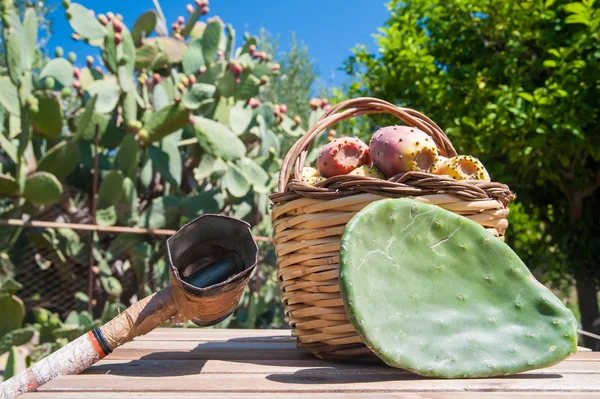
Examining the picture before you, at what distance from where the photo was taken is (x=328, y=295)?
100 cm

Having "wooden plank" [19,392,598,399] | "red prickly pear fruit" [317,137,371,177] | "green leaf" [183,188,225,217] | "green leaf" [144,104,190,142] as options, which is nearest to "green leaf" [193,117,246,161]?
"green leaf" [144,104,190,142]

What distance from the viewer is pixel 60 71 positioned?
2758mm

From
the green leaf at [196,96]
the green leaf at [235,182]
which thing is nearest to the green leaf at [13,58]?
the green leaf at [196,96]

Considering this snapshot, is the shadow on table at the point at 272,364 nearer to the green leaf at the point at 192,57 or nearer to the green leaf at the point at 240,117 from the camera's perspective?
the green leaf at the point at 240,117

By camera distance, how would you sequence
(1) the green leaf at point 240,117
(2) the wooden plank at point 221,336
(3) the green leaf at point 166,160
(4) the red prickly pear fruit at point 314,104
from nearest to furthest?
1. (2) the wooden plank at point 221,336
2. (3) the green leaf at point 166,160
3. (1) the green leaf at point 240,117
4. (4) the red prickly pear fruit at point 314,104

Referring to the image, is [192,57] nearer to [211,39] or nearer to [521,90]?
[211,39]

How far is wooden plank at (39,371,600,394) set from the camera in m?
0.79

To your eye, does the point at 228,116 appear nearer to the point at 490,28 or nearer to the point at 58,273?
the point at 58,273

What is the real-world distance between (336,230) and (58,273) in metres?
2.10

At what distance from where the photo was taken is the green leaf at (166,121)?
103 inches

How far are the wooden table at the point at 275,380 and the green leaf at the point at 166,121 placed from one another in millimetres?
1584

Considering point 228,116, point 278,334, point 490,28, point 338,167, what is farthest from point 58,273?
point 490,28

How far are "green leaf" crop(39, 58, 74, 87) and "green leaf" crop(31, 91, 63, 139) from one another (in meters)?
0.26

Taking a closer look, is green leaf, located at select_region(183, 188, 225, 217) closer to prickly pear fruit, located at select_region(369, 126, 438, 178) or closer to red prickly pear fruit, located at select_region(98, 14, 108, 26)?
red prickly pear fruit, located at select_region(98, 14, 108, 26)
